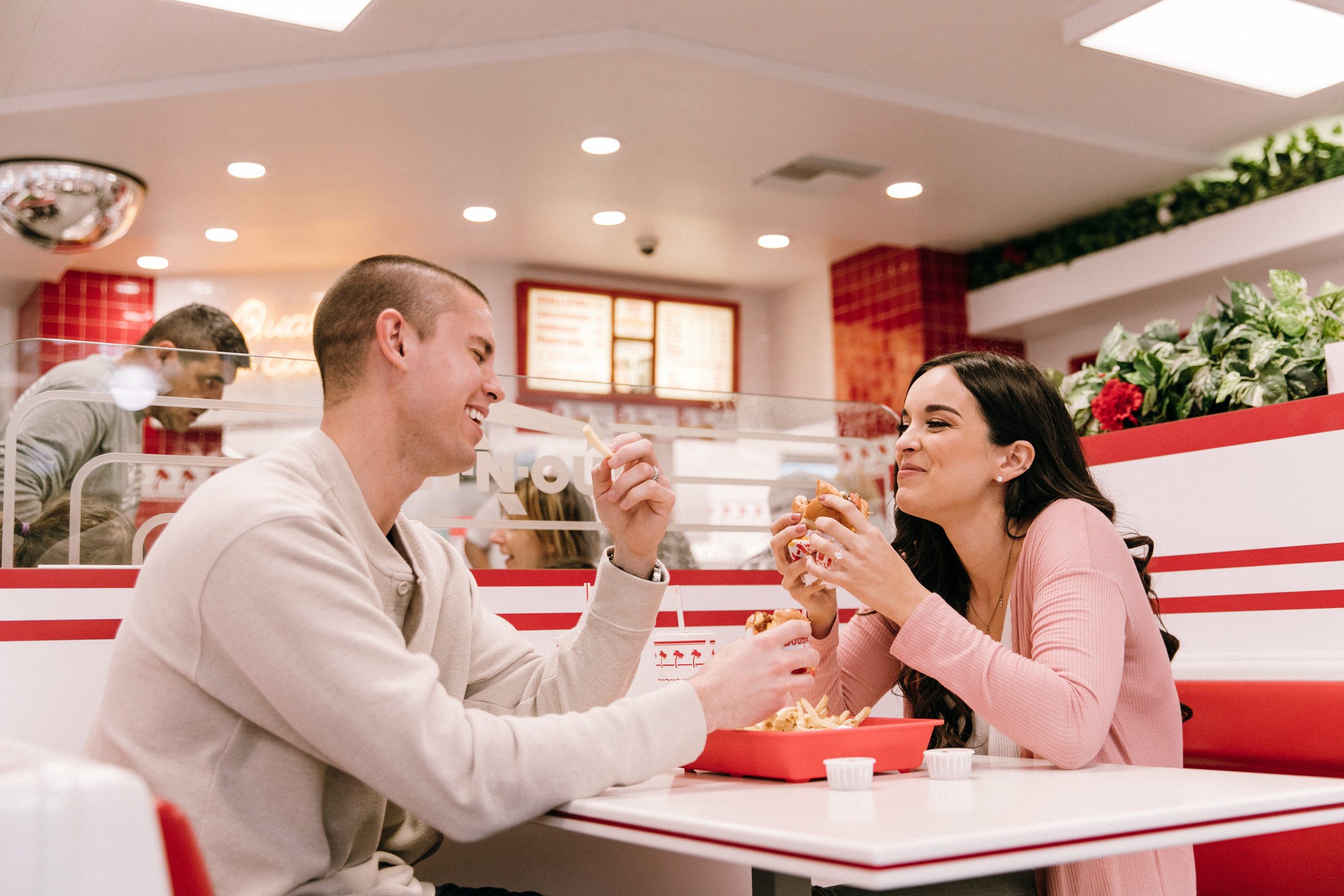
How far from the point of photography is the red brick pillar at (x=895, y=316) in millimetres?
7016

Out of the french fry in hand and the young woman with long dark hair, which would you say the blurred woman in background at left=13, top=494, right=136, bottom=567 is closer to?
the french fry in hand

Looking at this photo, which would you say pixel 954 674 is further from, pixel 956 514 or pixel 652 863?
pixel 652 863

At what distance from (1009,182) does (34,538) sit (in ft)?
16.4

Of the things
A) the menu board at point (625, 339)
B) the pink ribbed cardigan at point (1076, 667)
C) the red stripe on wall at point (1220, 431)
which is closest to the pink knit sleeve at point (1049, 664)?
the pink ribbed cardigan at point (1076, 667)

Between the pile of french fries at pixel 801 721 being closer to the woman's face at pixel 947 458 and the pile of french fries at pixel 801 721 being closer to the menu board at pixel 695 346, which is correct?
the woman's face at pixel 947 458

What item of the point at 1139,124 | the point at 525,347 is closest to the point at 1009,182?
the point at 1139,124

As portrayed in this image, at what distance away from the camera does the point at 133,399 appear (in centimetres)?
250

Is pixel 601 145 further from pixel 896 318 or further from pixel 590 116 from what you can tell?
pixel 896 318

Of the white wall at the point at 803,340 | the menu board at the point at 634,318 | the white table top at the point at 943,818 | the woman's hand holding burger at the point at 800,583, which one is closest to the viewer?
the white table top at the point at 943,818

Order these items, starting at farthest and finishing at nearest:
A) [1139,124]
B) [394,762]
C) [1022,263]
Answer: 1. [1022,263]
2. [1139,124]
3. [394,762]

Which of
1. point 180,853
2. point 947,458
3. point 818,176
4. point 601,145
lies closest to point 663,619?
point 947,458

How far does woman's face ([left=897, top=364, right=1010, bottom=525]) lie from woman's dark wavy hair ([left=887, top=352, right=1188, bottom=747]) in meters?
0.02

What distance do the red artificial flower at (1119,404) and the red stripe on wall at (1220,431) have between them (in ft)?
0.19

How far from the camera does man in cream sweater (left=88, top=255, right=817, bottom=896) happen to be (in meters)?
A: 1.23
